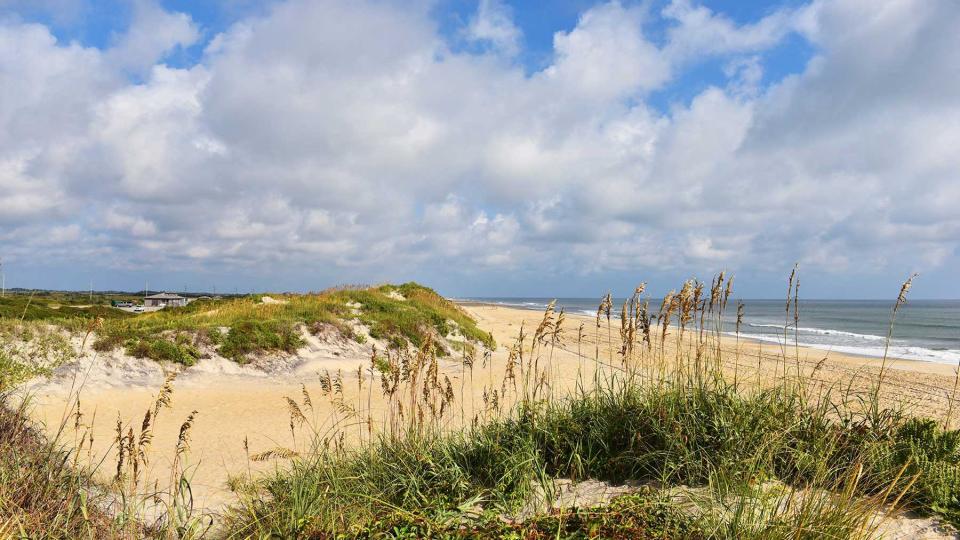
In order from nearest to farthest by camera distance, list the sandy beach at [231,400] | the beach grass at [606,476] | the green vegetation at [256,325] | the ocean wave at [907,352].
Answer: the beach grass at [606,476] → the sandy beach at [231,400] → the green vegetation at [256,325] → the ocean wave at [907,352]

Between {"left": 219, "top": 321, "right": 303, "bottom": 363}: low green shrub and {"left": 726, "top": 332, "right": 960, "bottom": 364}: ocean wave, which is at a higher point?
{"left": 219, "top": 321, "right": 303, "bottom": 363}: low green shrub

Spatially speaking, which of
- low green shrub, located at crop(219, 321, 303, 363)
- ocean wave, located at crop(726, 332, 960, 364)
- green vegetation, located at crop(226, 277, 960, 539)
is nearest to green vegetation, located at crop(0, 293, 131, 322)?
low green shrub, located at crop(219, 321, 303, 363)

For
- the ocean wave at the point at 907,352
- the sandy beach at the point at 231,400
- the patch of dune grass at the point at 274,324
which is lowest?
the ocean wave at the point at 907,352

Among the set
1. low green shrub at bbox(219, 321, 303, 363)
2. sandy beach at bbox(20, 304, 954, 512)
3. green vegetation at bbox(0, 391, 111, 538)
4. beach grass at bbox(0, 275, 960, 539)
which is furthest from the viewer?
low green shrub at bbox(219, 321, 303, 363)

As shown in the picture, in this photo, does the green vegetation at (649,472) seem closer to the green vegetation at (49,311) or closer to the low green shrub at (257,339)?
the green vegetation at (49,311)

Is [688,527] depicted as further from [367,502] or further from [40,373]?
[40,373]

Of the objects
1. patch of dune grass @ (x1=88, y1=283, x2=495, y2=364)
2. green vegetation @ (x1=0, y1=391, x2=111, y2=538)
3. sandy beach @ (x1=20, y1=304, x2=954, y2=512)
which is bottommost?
sandy beach @ (x1=20, y1=304, x2=954, y2=512)

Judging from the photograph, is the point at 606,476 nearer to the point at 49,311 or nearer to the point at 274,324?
the point at 274,324

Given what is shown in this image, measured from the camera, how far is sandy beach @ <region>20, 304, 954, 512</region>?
763cm

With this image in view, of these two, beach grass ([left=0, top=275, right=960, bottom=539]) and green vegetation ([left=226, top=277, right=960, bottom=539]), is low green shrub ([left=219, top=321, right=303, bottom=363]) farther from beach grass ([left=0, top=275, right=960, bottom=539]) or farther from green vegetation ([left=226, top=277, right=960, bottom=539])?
green vegetation ([left=226, top=277, right=960, bottom=539])

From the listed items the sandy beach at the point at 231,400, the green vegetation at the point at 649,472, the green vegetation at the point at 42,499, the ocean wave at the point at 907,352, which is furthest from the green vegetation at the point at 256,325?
the ocean wave at the point at 907,352

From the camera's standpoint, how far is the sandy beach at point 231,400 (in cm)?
763

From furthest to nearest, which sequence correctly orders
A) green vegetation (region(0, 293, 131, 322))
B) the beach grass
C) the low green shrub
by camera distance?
1. green vegetation (region(0, 293, 131, 322))
2. the low green shrub
3. the beach grass

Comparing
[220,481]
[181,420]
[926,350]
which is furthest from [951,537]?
[926,350]
